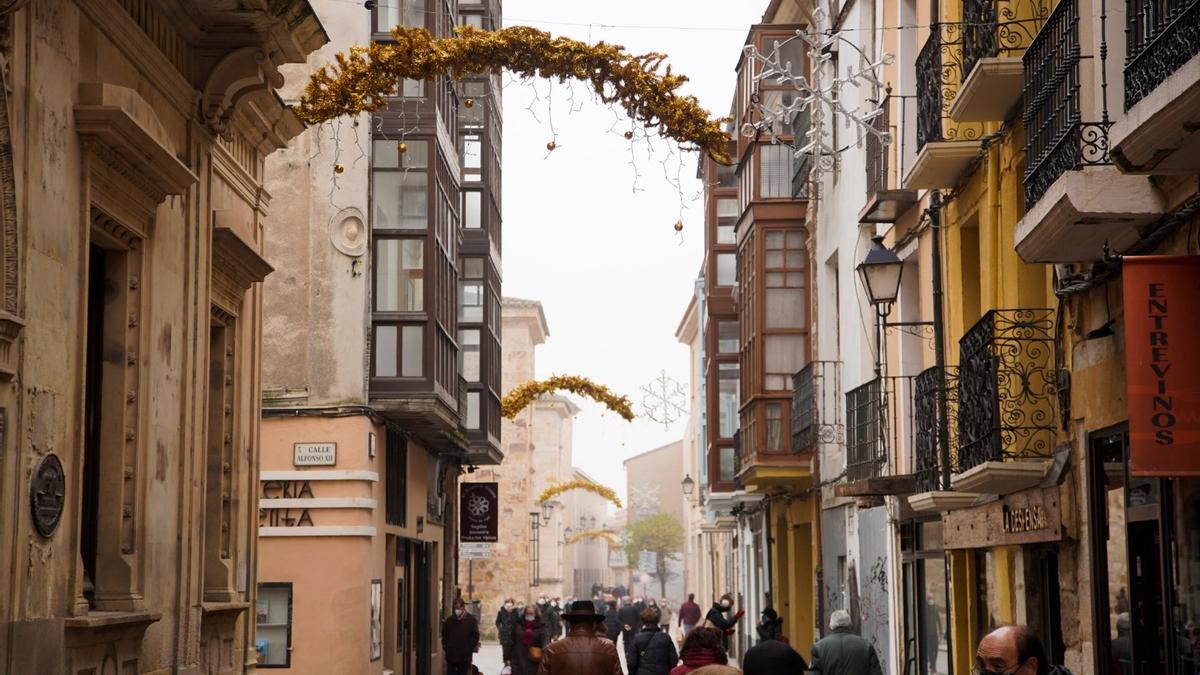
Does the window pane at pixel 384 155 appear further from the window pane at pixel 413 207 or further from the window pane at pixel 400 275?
the window pane at pixel 400 275

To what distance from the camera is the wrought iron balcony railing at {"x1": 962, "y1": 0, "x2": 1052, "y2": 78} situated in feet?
42.9

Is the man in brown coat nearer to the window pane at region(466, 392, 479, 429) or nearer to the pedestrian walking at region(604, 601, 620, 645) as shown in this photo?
the pedestrian walking at region(604, 601, 620, 645)

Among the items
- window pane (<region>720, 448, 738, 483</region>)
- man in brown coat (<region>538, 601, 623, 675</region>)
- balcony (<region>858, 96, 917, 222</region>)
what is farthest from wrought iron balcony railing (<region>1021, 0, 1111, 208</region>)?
window pane (<region>720, 448, 738, 483</region>)

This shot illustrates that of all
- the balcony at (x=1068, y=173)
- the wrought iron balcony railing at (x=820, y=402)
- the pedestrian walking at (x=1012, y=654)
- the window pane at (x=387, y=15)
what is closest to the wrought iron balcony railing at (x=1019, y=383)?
the balcony at (x=1068, y=173)

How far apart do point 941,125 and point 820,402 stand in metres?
9.34

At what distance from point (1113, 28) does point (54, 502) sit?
20.7 feet

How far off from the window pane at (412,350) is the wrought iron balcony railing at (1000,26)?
40.4 ft

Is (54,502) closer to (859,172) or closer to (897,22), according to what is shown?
(897,22)

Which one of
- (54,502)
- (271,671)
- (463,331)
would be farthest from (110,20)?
(463,331)

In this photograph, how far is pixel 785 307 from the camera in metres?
27.6

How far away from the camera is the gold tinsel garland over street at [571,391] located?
36031 millimetres

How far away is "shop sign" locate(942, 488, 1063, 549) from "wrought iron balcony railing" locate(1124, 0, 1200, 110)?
431 centimetres

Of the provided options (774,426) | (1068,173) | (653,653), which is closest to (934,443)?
(653,653)

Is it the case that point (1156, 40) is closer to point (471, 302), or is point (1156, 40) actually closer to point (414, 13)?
point (414, 13)
